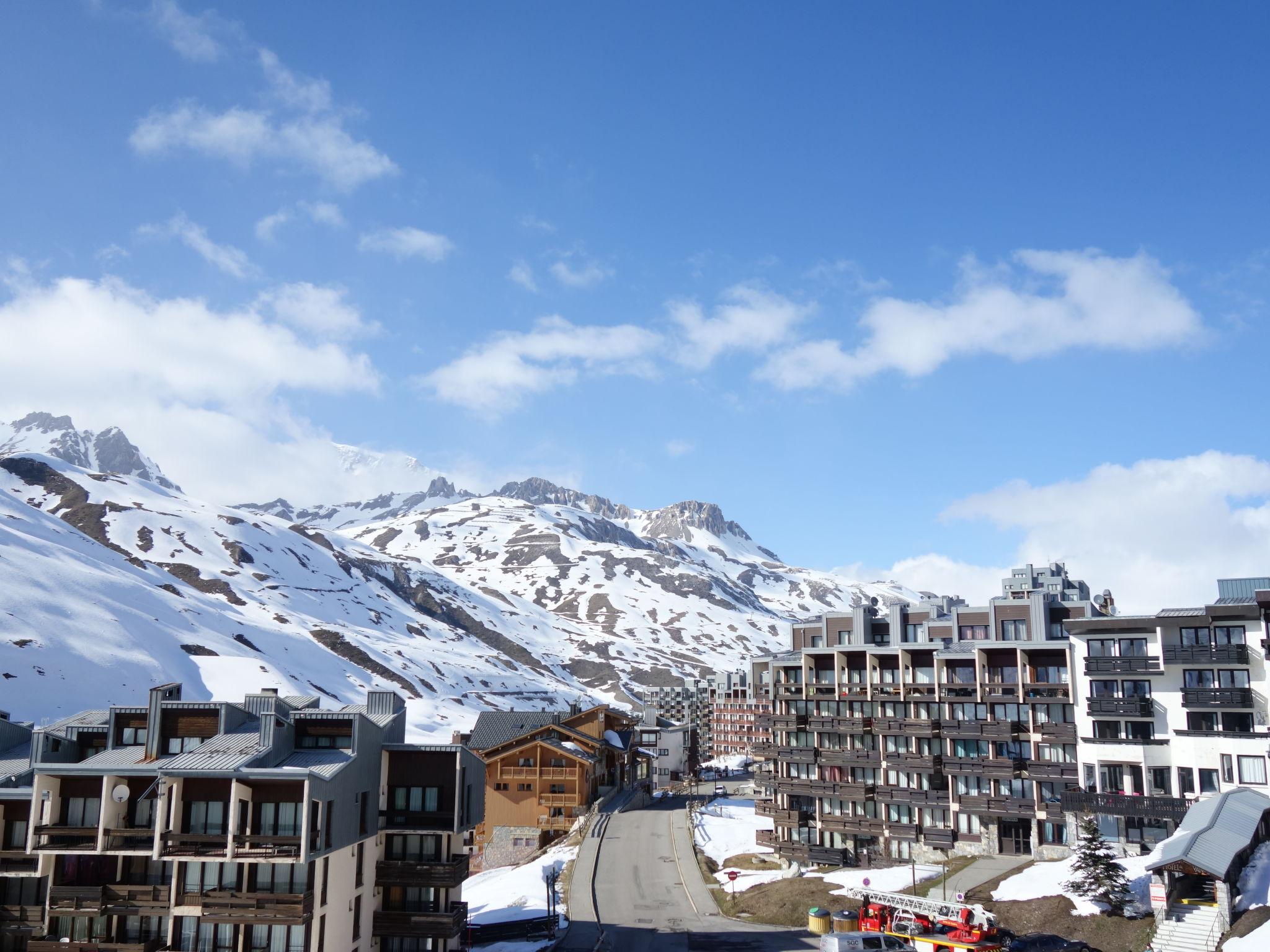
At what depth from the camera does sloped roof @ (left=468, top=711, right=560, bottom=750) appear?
360 ft

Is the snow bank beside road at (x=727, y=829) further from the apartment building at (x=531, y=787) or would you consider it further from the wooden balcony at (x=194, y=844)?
the wooden balcony at (x=194, y=844)

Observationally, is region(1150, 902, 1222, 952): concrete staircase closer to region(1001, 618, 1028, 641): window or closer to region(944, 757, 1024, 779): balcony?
region(944, 757, 1024, 779): balcony

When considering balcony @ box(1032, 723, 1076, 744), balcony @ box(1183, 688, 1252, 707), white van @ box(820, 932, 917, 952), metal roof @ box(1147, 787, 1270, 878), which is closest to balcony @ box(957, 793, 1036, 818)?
balcony @ box(1032, 723, 1076, 744)

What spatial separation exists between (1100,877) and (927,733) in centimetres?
2478

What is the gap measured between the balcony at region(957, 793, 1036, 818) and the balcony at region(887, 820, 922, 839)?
13.6ft

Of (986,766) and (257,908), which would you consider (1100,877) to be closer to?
(986,766)

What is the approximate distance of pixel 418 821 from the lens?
51750mm

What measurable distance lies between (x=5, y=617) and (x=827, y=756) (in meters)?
145

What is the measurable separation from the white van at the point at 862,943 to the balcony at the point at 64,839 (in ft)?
119

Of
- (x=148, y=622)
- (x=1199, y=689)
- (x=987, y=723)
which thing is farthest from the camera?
(x=148, y=622)

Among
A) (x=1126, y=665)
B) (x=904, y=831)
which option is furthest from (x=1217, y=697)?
(x=904, y=831)

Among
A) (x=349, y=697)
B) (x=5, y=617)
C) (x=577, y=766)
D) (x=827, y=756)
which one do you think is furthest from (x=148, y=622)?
(x=827, y=756)

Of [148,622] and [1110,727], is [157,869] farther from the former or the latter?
[148,622]

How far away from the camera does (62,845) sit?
45.8 m
